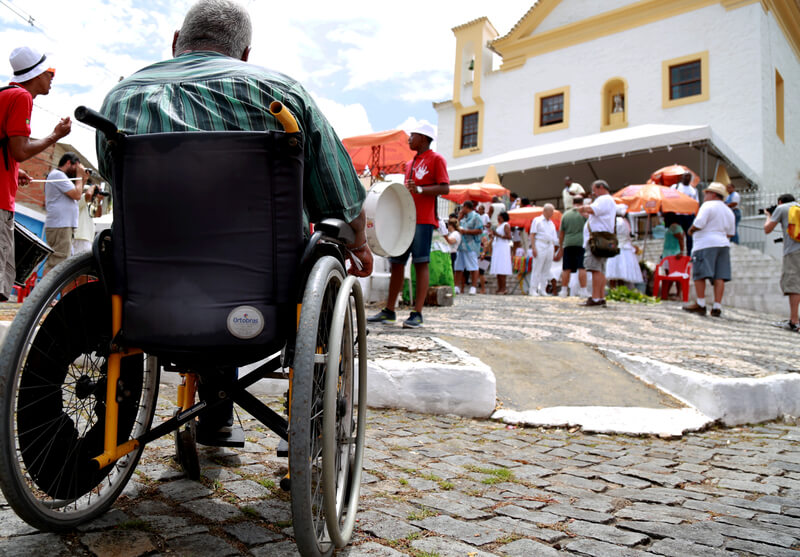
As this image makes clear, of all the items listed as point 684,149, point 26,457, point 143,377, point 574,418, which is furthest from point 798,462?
point 684,149

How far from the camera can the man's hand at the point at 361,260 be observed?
2.20 m

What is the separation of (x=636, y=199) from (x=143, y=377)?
11192 millimetres

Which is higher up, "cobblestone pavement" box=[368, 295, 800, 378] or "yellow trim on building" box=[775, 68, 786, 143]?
"yellow trim on building" box=[775, 68, 786, 143]

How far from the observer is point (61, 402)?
1.77 m

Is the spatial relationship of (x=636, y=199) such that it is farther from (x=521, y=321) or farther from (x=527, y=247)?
(x=521, y=321)

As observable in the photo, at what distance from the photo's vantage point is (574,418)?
152 inches

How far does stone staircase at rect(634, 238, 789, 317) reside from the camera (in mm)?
12320

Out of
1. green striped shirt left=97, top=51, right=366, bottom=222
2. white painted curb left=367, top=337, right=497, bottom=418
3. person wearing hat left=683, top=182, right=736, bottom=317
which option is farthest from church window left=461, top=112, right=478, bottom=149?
green striped shirt left=97, top=51, right=366, bottom=222

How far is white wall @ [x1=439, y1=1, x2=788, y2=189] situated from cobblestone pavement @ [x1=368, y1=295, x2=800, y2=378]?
1178 centimetres

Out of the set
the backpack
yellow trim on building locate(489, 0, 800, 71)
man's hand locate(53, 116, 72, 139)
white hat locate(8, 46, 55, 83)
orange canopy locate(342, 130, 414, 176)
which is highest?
yellow trim on building locate(489, 0, 800, 71)

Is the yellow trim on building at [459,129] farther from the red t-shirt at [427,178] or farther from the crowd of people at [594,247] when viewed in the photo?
the red t-shirt at [427,178]

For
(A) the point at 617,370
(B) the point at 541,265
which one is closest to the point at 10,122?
(A) the point at 617,370

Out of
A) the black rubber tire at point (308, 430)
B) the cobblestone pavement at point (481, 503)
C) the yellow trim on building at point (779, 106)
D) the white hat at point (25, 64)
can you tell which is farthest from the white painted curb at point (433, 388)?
the yellow trim on building at point (779, 106)

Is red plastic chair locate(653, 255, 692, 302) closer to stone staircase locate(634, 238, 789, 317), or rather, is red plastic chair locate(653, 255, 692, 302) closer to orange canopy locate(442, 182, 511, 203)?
stone staircase locate(634, 238, 789, 317)
